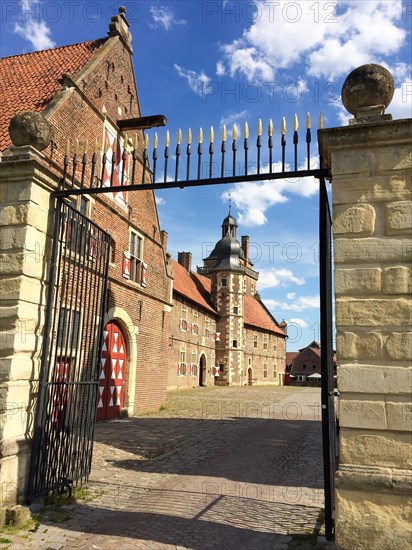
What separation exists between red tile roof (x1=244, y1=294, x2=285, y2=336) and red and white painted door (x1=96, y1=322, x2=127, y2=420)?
33714mm

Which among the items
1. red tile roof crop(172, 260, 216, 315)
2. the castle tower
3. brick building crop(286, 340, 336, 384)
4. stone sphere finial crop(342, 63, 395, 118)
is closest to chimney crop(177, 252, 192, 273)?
red tile roof crop(172, 260, 216, 315)

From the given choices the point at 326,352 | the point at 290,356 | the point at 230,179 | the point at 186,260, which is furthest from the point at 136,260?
the point at 290,356

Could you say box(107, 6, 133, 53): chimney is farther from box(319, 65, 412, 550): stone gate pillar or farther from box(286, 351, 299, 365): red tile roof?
box(286, 351, 299, 365): red tile roof

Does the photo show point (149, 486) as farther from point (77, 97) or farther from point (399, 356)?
point (77, 97)

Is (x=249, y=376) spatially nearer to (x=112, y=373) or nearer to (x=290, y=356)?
(x=112, y=373)

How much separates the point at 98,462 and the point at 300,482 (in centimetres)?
323

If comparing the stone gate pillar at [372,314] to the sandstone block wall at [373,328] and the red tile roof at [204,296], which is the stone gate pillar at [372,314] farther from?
the red tile roof at [204,296]

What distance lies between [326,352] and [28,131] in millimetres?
3970

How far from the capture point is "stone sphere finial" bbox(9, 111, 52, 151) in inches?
211

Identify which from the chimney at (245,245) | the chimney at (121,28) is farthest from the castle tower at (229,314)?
the chimney at (121,28)

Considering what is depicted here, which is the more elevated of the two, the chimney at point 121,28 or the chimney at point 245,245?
the chimney at point 245,245

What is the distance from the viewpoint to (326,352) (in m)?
4.58

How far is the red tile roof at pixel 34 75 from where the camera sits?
11.1 m

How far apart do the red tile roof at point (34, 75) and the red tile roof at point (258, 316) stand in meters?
35.7
